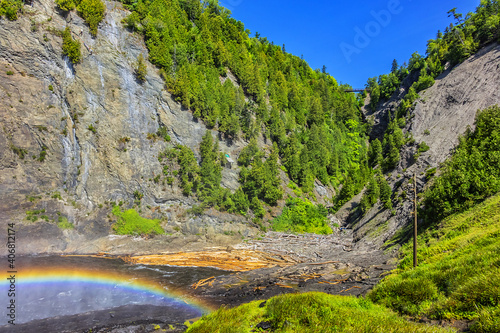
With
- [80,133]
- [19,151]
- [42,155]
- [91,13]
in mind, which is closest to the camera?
[19,151]

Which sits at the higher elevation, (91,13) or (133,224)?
(91,13)

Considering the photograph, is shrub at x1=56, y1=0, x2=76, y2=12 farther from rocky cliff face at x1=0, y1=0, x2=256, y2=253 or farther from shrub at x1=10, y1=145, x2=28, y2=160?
shrub at x1=10, y1=145, x2=28, y2=160

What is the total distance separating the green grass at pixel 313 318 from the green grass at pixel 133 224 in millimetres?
24313

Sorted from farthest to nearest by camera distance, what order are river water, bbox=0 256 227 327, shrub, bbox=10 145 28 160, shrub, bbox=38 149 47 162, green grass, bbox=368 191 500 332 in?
shrub, bbox=38 149 47 162 < shrub, bbox=10 145 28 160 < river water, bbox=0 256 227 327 < green grass, bbox=368 191 500 332

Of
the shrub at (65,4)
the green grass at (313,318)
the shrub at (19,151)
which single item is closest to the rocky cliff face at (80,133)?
the shrub at (19,151)

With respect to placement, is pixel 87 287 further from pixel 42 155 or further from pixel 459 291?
pixel 459 291

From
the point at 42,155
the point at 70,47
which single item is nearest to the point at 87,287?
the point at 42,155

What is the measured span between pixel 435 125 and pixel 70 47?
6513 centimetres

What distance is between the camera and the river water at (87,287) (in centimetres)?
1650

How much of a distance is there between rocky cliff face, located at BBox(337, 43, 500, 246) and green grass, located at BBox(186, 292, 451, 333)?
24.9 meters

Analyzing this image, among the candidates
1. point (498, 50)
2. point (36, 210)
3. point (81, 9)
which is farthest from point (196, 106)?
point (498, 50)

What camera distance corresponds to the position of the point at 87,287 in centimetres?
2006

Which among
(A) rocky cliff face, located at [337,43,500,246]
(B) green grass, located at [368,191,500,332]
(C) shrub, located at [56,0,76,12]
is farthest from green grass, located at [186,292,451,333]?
(C) shrub, located at [56,0,76,12]

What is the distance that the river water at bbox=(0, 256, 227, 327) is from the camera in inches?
650
